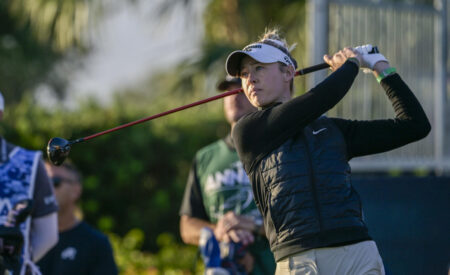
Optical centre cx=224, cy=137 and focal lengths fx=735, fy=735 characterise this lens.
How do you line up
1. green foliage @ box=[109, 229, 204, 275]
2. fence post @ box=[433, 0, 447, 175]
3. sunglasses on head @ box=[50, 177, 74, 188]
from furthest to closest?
1. green foliage @ box=[109, 229, 204, 275]
2. fence post @ box=[433, 0, 447, 175]
3. sunglasses on head @ box=[50, 177, 74, 188]

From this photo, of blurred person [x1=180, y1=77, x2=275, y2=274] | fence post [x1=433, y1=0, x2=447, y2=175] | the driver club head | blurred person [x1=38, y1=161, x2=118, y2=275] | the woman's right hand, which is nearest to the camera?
the woman's right hand

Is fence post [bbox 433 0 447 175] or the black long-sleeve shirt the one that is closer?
the black long-sleeve shirt

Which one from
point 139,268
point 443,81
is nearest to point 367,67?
point 443,81

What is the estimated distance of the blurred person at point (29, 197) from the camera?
12.2ft

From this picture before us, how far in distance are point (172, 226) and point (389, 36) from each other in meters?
3.86

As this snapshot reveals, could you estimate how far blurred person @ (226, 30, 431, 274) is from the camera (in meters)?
2.79

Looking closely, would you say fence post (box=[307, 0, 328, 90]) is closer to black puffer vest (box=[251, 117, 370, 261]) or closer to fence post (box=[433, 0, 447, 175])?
fence post (box=[433, 0, 447, 175])

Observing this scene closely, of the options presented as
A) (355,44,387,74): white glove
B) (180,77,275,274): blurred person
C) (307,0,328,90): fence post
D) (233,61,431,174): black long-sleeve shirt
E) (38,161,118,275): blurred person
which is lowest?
(38,161,118,275): blurred person

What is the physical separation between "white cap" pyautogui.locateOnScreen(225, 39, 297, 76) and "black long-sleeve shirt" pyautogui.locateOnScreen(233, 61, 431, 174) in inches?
7.9

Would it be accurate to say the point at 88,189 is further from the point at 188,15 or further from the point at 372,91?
the point at 188,15

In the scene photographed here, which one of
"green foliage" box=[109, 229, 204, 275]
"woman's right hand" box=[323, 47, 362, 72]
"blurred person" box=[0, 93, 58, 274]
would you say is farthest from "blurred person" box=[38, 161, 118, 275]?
"woman's right hand" box=[323, 47, 362, 72]

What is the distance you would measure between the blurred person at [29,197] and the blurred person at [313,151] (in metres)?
1.32

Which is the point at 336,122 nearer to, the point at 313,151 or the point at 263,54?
the point at 313,151

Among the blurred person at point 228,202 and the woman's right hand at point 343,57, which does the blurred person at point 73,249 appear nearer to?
the blurred person at point 228,202
